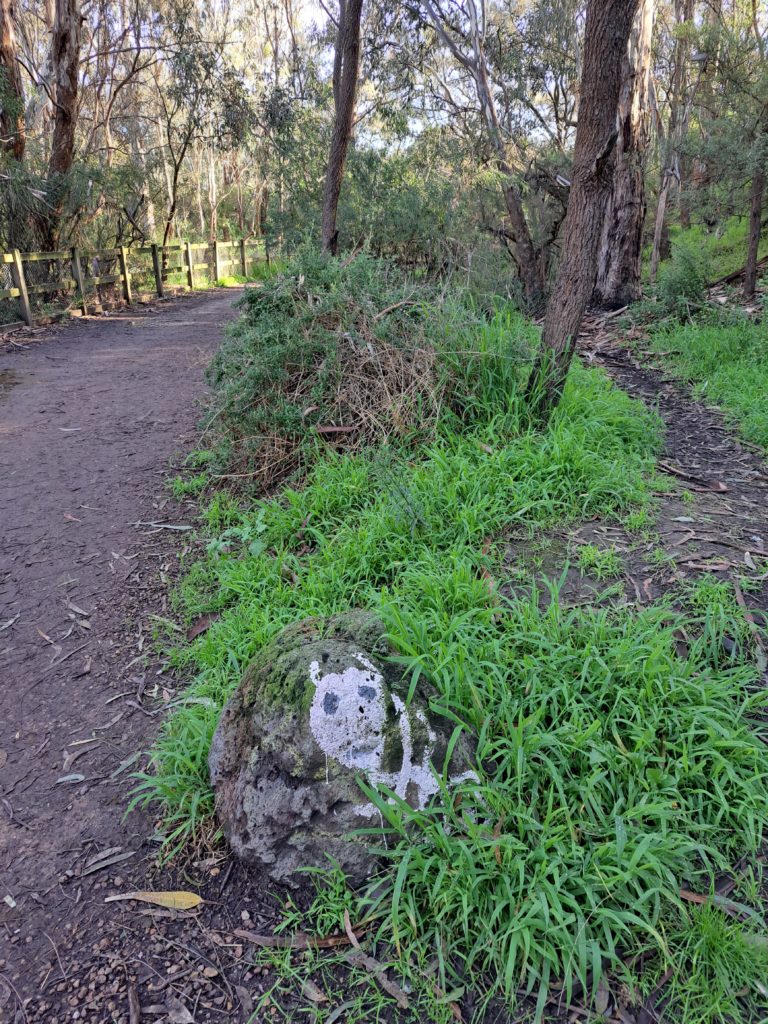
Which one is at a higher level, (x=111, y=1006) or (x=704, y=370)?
(x=704, y=370)

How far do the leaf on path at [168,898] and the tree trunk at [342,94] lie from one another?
8232 millimetres

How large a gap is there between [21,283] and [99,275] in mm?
3554

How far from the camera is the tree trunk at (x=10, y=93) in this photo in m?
13.0

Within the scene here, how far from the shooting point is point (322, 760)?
8.41 feet

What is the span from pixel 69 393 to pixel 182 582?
5.64 metres

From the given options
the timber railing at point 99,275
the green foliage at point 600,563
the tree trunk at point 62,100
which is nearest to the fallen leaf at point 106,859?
the green foliage at point 600,563

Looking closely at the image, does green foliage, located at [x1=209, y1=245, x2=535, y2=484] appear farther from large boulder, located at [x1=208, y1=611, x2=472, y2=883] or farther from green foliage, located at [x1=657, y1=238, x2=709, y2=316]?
green foliage, located at [x1=657, y1=238, x2=709, y2=316]

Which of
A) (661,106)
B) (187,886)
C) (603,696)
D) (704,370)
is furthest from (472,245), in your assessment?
(661,106)

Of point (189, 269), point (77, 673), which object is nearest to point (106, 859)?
point (77, 673)

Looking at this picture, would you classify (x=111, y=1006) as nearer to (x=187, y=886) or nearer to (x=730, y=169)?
(x=187, y=886)

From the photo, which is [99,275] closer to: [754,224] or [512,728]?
[754,224]

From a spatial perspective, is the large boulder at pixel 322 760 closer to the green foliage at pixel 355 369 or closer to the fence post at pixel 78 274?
the green foliage at pixel 355 369

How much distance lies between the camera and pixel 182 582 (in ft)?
14.7

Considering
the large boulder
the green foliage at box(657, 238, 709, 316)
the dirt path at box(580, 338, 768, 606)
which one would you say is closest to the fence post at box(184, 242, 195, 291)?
the green foliage at box(657, 238, 709, 316)
